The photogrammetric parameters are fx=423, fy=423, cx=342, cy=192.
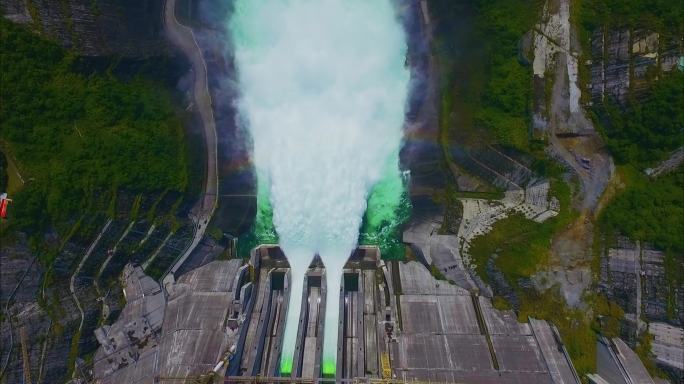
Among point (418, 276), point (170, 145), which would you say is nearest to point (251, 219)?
point (170, 145)

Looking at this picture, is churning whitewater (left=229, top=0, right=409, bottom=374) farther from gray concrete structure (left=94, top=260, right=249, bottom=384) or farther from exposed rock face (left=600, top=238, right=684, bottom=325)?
exposed rock face (left=600, top=238, right=684, bottom=325)

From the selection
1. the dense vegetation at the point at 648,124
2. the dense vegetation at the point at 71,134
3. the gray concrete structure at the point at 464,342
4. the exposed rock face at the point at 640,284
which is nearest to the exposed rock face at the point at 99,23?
the dense vegetation at the point at 71,134

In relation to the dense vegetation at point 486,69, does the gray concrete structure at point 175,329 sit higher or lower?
lower

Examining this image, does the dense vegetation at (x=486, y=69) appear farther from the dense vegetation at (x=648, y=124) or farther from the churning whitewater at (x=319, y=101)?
the dense vegetation at (x=648, y=124)

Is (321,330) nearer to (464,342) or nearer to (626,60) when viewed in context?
(464,342)

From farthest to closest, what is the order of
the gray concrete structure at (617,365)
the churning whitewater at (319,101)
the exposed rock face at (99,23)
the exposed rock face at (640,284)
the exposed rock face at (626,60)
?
the churning whitewater at (319,101) < the exposed rock face at (626,60) < the exposed rock face at (99,23) < the exposed rock face at (640,284) < the gray concrete structure at (617,365)

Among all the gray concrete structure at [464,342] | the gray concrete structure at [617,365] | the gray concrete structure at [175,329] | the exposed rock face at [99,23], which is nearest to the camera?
the gray concrete structure at [464,342]

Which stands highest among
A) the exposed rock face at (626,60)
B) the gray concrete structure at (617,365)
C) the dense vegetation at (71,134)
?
the exposed rock face at (626,60)
